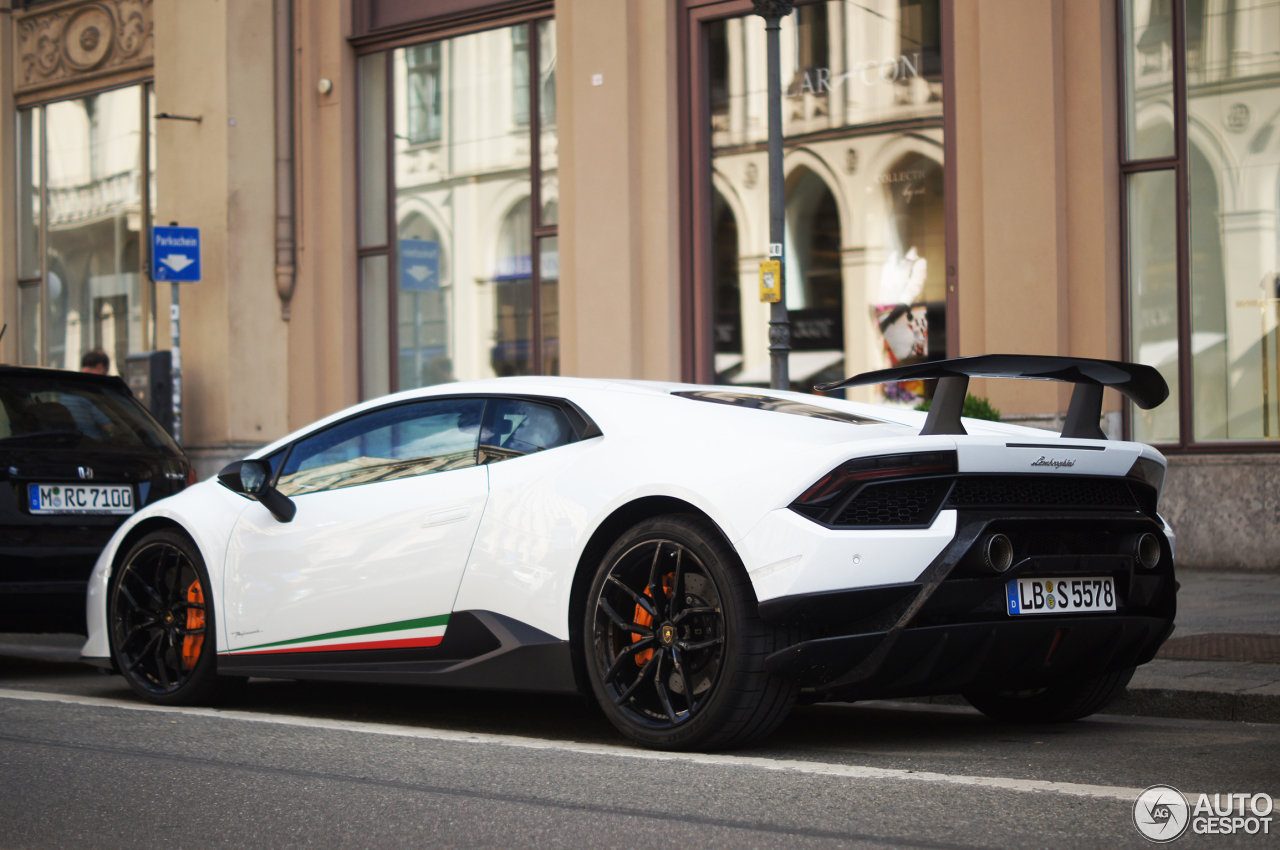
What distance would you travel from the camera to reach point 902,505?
4.30 m

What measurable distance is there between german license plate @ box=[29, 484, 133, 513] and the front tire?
12.3ft

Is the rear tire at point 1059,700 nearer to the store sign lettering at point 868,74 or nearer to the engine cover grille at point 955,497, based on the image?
the engine cover grille at point 955,497

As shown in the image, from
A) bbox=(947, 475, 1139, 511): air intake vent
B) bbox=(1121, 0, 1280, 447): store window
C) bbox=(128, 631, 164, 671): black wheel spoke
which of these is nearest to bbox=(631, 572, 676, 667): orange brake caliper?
bbox=(947, 475, 1139, 511): air intake vent

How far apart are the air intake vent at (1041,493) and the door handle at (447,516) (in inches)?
68.7

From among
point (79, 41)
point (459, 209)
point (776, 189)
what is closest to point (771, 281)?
point (776, 189)

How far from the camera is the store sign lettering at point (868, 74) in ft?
40.4

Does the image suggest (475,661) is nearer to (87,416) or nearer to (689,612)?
(689,612)

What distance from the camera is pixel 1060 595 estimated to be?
454 cm

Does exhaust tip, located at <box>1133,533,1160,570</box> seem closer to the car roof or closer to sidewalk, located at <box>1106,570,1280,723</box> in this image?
sidewalk, located at <box>1106,570,1280,723</box>

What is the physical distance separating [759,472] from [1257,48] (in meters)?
8.60

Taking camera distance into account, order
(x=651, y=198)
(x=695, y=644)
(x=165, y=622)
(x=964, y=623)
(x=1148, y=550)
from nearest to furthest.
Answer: (x=964, y=623) → (x=695, y=644) → (x=1148, y=550) → (x=165, y=622) → (x=651, y=198)

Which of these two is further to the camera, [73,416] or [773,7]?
[773,7]

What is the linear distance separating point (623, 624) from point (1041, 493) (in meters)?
1.40

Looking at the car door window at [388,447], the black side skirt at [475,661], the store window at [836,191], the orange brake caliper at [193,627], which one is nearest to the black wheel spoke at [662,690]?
the black side skirt at [475,661]
